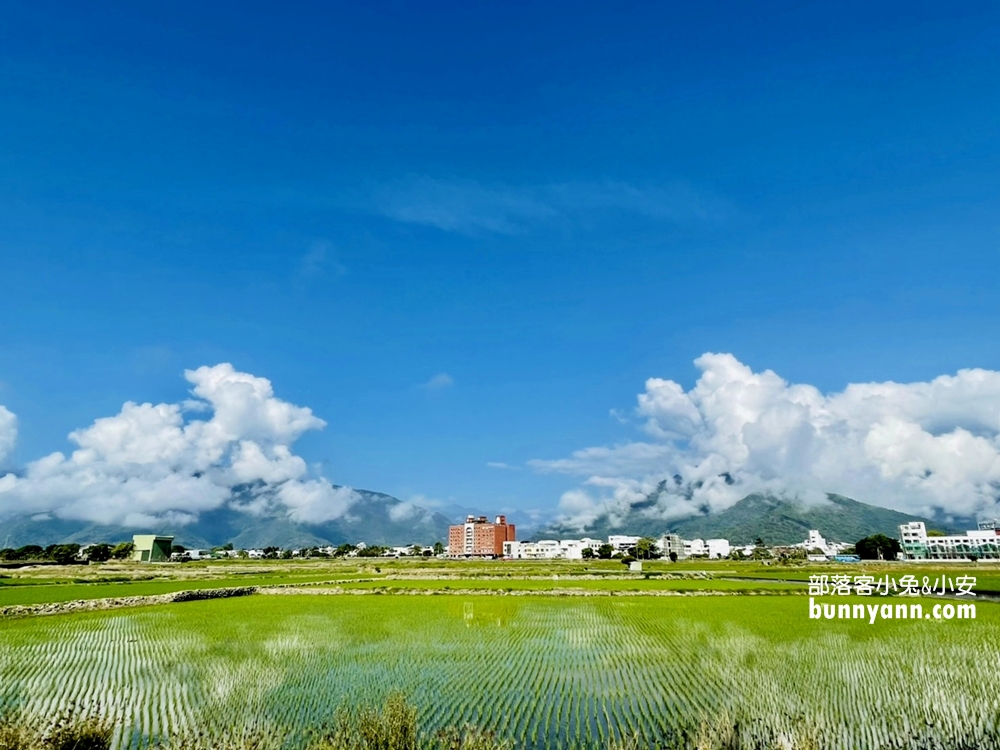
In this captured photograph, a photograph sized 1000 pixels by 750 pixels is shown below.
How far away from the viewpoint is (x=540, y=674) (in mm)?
15094

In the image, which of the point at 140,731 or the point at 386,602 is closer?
the point at 140,731

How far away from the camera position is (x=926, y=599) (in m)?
→ 34.3

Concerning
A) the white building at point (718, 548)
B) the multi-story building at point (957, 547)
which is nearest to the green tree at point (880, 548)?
the multi-story building at point (957, 547)

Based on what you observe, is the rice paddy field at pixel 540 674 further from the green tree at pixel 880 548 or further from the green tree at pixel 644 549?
the green tree at pixel 644 549

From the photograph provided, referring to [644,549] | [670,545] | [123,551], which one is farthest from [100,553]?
[670,545]

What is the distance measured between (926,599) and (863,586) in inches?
120

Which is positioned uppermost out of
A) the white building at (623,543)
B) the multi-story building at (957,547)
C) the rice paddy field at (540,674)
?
the rice paddy field at (540,674)

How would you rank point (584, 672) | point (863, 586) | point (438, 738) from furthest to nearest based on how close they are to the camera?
point (863, 586), point (584, 672), point (438, 738)

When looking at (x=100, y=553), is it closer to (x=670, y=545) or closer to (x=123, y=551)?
(x=123, y=551)

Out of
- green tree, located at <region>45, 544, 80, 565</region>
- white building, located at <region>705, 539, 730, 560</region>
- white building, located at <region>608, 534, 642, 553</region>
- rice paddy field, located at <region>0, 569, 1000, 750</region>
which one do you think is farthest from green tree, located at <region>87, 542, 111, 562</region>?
white building, located at <region>705, 539, 730, 560</region>

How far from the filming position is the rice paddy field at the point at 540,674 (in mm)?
10828

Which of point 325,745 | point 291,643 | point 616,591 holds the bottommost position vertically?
point 616,591

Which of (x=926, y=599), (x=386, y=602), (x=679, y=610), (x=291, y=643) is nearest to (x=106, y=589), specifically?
(x=386, y=602)

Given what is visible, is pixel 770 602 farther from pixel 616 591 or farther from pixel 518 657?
pixel 518 657
